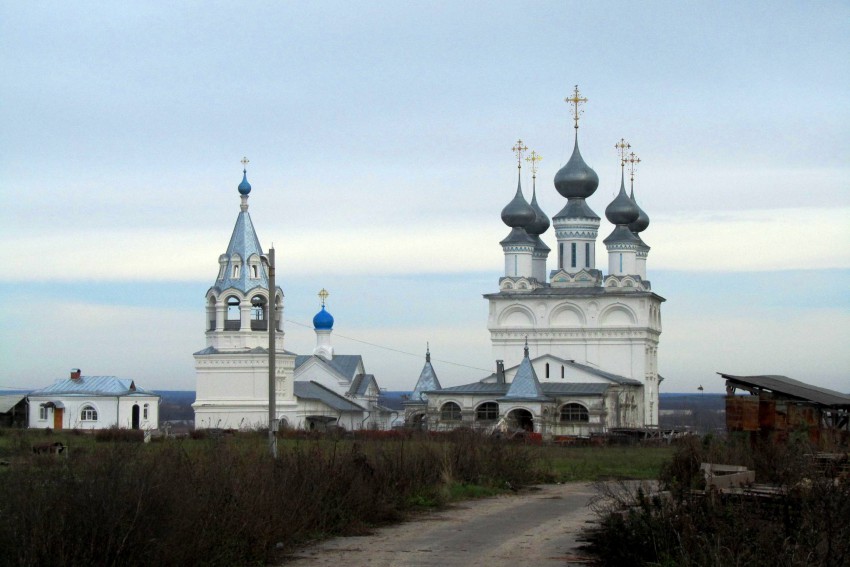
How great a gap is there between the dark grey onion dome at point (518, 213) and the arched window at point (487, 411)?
26.7 feet

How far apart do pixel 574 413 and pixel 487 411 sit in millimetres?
2910

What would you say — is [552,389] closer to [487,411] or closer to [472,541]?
[487,411]

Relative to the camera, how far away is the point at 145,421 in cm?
4653

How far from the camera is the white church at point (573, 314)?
45.1 metres

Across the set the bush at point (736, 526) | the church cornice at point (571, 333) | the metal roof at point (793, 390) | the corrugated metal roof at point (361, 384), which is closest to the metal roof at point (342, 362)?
the corrugated metal roof at point (361, 384)

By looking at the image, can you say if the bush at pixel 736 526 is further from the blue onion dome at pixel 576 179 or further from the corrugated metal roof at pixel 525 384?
the blue onion dome at pixel 576 179

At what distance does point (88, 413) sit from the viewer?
46.4 metres

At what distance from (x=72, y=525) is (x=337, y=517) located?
4.30m

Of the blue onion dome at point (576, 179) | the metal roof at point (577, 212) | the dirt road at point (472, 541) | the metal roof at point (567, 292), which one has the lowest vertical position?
the dirt road at point (472, 541)

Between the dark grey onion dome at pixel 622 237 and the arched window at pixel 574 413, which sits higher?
the dark grey onion dome at pixel 622 237

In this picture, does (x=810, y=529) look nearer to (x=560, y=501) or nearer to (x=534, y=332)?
(x=560, y=501)

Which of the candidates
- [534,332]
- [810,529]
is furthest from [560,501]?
[534,332]

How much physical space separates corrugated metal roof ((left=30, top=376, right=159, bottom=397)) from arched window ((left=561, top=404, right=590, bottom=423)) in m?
14.2

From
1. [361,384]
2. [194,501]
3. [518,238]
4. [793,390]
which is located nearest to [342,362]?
[361,384]
